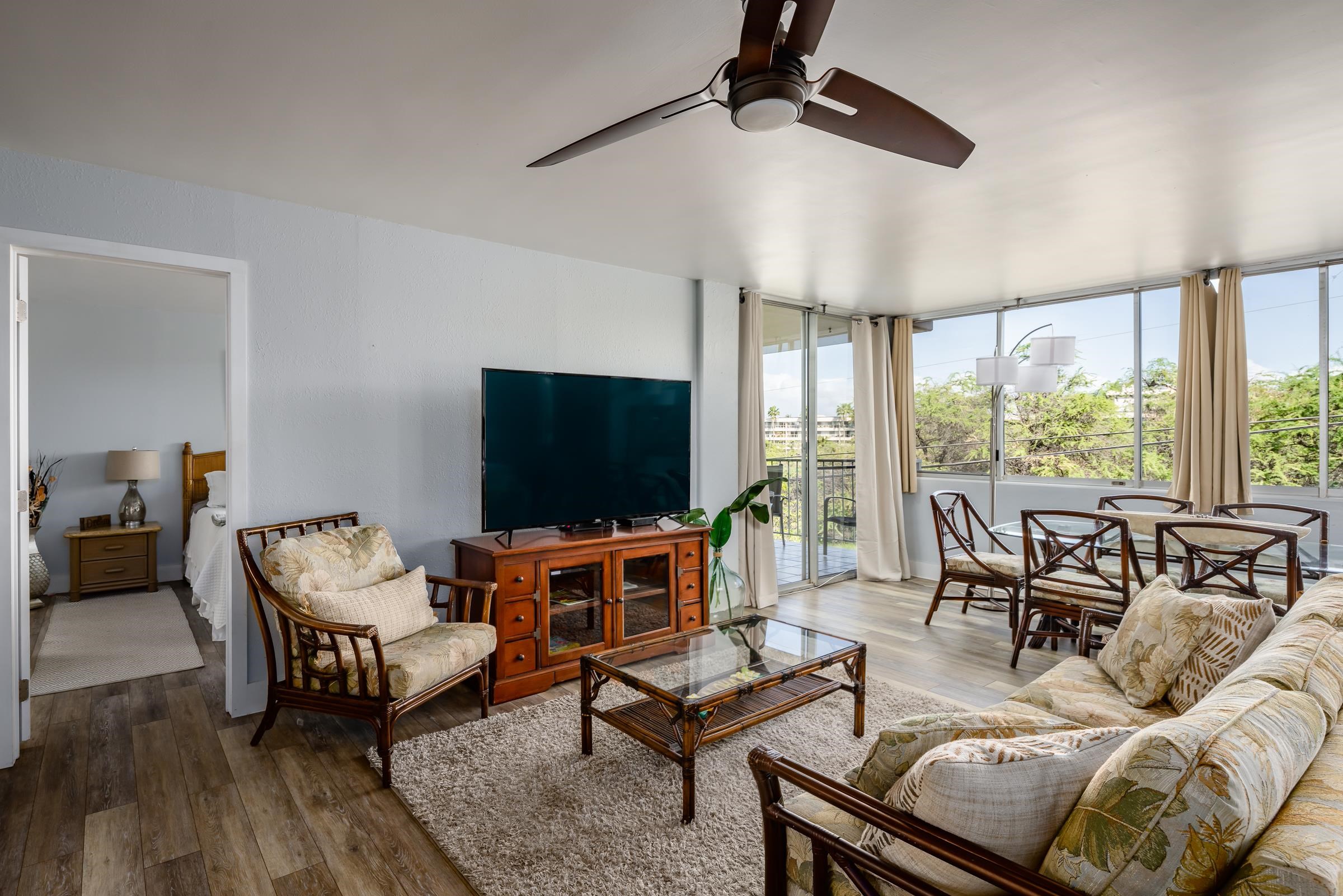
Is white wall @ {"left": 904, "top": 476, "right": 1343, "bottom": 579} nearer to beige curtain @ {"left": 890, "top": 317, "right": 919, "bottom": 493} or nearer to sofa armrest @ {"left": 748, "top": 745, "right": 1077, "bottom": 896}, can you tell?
beige curtain @ {"left": 890, "top": 317, "right": 919, "bottom": 493}

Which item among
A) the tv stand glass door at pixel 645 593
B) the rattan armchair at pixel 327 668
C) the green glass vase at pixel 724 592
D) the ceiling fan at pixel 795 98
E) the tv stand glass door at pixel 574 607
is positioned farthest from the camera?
the green glass vase at pixel 724 592

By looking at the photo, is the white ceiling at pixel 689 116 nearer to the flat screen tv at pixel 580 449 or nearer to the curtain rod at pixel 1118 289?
the curtain rod at pixel 1118 289

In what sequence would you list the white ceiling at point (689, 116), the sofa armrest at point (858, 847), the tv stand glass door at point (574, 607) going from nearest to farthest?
the sofa armrest at point (858, 847) < the white ceiling at point (689, 116) < the tv stand glass door at point (574, 607)

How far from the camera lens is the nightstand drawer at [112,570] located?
5.08 meters

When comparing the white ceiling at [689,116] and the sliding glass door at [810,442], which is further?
the sliding glass door at [810,442]

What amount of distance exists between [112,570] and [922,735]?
19.8ft

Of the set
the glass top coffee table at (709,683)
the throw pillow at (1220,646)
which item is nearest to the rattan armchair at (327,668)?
the glass top coffee table at (709,683)

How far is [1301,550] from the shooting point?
338 cm

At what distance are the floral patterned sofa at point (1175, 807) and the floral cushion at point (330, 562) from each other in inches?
83.3

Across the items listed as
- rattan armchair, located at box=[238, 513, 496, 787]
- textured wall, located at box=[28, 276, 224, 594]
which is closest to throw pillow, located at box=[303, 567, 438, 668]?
rattan armchair, located at box=[238, 513, 496, 787]

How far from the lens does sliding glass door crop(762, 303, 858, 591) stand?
545cm

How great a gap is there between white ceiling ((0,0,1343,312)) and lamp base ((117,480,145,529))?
3.68 metres

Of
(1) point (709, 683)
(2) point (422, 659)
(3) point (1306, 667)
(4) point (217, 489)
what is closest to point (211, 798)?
(2) point (422, 659)

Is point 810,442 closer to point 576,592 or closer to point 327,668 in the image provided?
point 576,592
